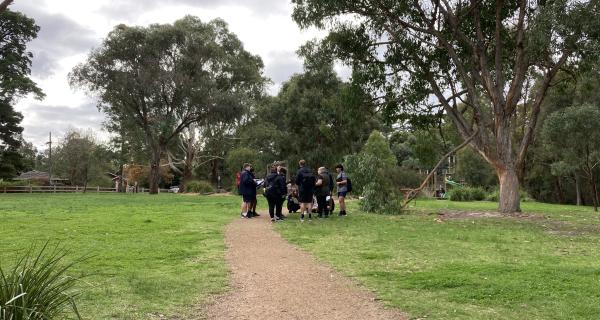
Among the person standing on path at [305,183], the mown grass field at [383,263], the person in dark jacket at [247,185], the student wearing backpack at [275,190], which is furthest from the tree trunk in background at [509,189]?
the person in dark jacket at [247,185]

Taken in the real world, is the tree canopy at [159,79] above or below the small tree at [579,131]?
above

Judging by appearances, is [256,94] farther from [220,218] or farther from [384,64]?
[220,218]

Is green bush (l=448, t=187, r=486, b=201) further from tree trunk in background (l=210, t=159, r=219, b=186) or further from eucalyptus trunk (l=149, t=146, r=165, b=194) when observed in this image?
tree trunk in background (l=210, t=159, r=219, b=186)

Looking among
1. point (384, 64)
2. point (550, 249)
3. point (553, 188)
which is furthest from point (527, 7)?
point (553, 188)

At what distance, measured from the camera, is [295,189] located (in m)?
17.2

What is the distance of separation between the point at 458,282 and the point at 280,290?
2.35 m

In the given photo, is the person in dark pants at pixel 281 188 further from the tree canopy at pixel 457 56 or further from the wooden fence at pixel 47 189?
the wooden fence at pixel 47 189

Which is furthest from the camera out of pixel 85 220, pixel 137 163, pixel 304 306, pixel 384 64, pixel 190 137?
pixel 137 163

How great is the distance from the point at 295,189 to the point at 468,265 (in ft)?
31.3

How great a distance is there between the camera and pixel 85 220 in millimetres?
15203

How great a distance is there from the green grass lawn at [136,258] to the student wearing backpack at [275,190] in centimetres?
173

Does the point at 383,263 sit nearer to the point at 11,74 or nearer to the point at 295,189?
the point at 295,189

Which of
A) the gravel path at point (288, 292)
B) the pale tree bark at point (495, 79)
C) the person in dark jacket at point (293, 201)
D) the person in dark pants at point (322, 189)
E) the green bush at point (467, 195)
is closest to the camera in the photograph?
the gravel path at point (288, 292)

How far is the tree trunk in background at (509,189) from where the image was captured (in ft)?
64.6
